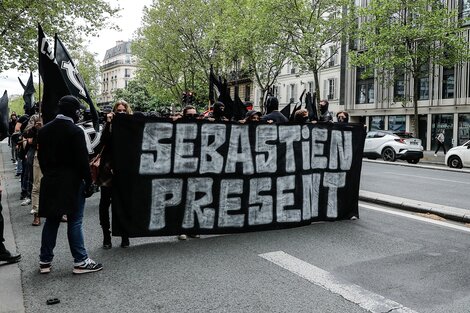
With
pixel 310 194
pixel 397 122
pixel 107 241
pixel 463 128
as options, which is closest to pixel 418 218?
pixel 310 194

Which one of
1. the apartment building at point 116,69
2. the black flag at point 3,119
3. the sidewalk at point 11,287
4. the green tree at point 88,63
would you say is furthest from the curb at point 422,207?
the apartment building at point 116,69

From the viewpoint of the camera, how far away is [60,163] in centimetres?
462

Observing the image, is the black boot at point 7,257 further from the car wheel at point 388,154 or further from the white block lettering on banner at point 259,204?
the car wheel at point 388,154

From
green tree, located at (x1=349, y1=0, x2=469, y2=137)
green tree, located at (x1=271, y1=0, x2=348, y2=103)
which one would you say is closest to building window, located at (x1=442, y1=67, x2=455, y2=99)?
green tree, located at (x1=349, y1=0, x2=469, y2=137)

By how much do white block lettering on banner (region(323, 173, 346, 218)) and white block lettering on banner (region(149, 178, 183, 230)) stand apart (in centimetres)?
257

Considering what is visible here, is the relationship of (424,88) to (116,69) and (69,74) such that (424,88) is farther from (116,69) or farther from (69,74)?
(116,69)

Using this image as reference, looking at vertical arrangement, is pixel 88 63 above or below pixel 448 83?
above

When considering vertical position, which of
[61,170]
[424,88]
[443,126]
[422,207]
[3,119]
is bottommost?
[422,207]

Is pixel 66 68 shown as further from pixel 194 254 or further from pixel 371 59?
pixel 371 59

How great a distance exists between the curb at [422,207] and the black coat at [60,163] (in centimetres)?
612

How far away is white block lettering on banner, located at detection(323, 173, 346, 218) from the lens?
7.28 m

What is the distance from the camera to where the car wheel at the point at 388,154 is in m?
22.8

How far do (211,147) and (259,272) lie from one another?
2.12 meters

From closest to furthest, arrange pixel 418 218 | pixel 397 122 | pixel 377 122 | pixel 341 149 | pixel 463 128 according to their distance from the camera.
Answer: pixel 341 149
pixel 418 218
pixel 463 128
pixel 397 122
pixel 377 122
